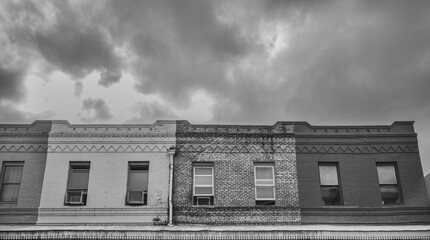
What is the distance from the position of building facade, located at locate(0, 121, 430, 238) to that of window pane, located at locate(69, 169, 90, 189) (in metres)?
0.04

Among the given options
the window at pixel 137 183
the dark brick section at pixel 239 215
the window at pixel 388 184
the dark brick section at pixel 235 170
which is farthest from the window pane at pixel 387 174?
the window at pixel 137 183

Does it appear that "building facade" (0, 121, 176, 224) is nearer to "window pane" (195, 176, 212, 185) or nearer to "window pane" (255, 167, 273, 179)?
"window pane" (195, 176, 212, 185)

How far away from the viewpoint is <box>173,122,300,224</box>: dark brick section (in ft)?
60.1

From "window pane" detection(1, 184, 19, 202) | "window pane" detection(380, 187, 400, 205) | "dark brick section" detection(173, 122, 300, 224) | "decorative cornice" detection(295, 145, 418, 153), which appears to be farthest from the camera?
"decorative cornice" detection(295, 145, 418, 153)

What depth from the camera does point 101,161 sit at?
62.3ft

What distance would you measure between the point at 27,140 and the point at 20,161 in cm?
92

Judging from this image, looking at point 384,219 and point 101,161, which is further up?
point 101,161

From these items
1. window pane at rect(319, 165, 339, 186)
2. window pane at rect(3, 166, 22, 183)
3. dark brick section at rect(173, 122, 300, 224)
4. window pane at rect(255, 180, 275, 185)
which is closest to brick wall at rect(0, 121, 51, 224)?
window pane at rect(3, 166, 22, 183)

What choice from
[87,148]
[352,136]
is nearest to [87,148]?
[87,148]

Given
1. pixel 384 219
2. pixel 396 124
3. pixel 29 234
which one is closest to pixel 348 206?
pixel 384 219

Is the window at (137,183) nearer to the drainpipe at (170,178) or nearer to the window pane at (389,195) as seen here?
the drainpipe at (170,178)

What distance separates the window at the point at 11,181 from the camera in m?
18.8

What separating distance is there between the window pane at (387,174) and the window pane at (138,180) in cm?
991

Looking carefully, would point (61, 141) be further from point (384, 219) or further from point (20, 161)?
point (384, 219)
